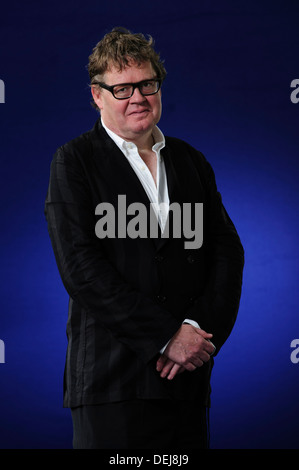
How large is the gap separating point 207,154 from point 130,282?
6.09 feet

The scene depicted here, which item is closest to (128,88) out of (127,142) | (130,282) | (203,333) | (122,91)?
(122,91)

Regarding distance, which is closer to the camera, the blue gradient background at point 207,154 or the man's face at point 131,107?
the man's face at point 131,107

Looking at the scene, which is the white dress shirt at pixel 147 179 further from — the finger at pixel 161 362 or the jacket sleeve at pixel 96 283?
the finger at pixel 161 362

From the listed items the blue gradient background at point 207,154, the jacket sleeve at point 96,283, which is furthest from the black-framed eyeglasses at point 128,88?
the blue gradient background at point 207,154

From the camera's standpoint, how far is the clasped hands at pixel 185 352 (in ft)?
5.48

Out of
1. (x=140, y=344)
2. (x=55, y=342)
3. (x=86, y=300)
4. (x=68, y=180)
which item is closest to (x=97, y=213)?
(x=68, y=180)

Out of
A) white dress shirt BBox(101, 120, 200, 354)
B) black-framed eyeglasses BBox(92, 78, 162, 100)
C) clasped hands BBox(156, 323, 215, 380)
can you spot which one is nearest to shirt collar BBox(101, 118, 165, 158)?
white dress shirt BBox(101, 120, 200, 354)

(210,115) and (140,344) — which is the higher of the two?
(210,115)

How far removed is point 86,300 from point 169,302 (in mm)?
216

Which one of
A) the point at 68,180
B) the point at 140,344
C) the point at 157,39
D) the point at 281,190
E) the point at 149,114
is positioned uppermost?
the point at 157,39

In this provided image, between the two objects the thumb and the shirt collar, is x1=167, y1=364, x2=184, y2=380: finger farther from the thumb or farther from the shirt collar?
the shirt collar

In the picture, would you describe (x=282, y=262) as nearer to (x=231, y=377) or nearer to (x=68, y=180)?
(x=231, y=377)

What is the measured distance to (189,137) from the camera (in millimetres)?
3426

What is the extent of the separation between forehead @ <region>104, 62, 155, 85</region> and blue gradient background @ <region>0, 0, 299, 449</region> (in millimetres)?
1578
